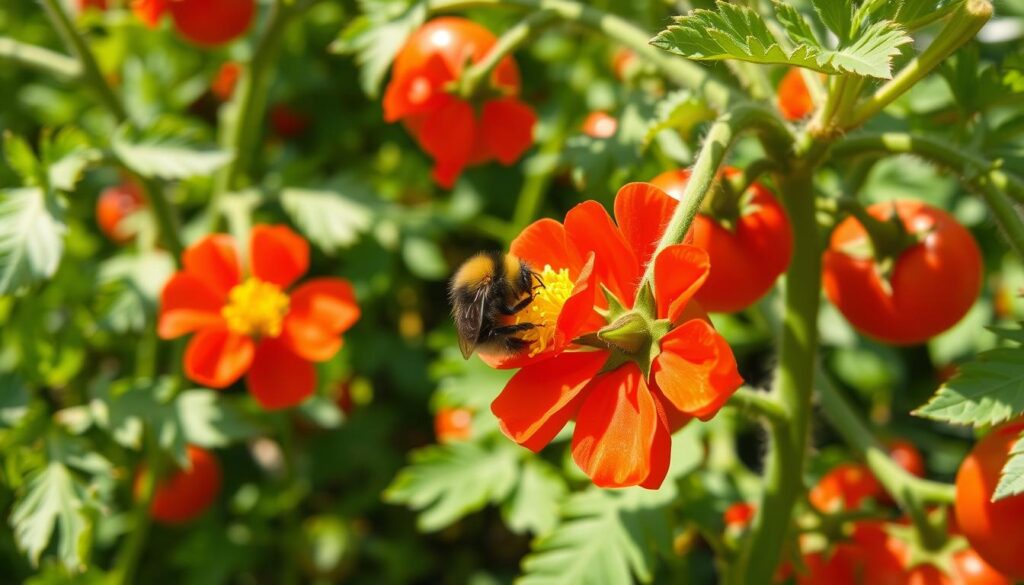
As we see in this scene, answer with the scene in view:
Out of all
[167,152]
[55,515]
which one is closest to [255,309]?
[167,152]

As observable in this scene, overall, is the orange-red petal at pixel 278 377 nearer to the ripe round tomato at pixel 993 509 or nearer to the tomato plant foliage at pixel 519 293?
the tomato plant foliage at pixel 519 293

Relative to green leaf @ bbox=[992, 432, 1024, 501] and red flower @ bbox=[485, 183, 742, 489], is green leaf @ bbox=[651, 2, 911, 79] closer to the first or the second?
red flower @ bbox=[485, 183, 742, 489]

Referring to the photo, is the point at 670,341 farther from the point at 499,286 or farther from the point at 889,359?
the point at 889,359

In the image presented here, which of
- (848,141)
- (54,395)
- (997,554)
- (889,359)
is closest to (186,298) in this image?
(54,395)

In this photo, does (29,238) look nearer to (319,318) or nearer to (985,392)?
(319,318)

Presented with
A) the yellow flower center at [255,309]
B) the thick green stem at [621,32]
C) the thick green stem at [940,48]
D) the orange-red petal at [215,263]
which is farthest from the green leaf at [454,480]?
the thick green stem at [940,48]

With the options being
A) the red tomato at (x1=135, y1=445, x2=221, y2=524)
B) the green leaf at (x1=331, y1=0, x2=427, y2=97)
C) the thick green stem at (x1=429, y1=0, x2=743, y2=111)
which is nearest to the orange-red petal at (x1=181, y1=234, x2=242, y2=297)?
the green leaf at (x1=331, y1=0, x2=427, y2=97)
